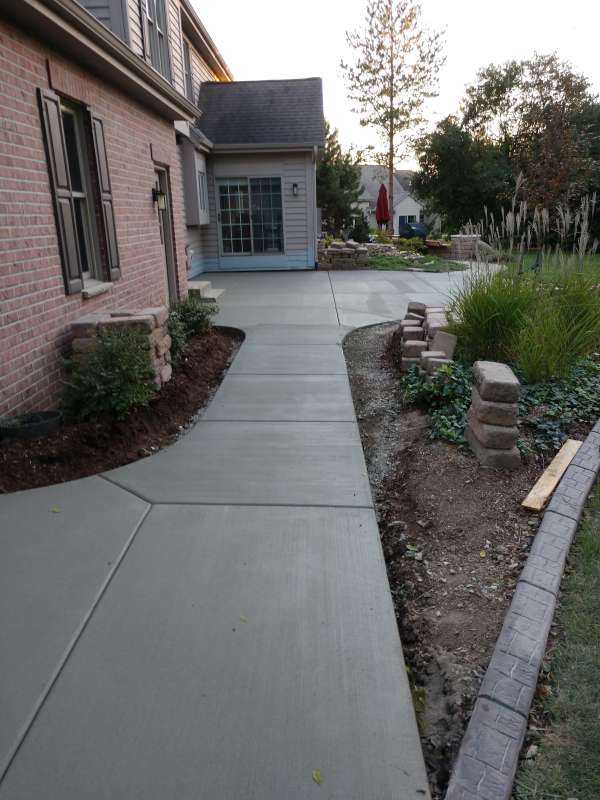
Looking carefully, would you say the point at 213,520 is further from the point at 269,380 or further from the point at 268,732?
the point at 269,380

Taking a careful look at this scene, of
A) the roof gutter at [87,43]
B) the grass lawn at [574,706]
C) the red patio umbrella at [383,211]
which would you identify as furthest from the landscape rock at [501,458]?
the red patio umbrella at [383,211]

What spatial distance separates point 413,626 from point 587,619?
693 millimetres

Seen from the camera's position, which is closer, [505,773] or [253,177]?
[505,773]

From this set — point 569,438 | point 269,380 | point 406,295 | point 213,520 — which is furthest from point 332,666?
point 406,295

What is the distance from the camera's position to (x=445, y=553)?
2836 millimetres

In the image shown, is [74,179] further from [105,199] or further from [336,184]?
[336,184]

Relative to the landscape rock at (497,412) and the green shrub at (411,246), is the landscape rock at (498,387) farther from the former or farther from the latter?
the green shrub at (411,246)

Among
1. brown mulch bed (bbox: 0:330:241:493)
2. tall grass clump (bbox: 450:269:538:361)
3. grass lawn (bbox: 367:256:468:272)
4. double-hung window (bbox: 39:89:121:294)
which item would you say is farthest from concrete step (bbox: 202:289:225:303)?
grass lawn (bbox: 367:256:468:272)

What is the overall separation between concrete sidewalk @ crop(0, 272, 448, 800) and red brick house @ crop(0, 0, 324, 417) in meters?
1.42

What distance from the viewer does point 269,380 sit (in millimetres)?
5496

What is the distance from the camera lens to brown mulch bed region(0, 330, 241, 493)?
348 centimetres

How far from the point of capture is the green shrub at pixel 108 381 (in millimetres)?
4086

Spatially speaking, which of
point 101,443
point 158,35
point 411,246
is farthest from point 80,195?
point 411,246

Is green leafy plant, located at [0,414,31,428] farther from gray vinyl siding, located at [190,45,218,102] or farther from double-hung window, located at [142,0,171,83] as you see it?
gray vinyl siding, located at [190,45,218,102]
